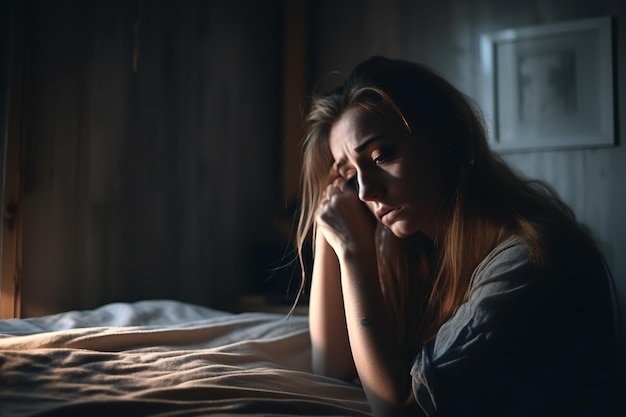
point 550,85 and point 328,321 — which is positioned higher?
point 550,85

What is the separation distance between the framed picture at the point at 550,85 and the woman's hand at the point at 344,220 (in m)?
1.14

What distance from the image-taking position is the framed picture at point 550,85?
84.7 inches

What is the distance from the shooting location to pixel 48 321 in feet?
3.68

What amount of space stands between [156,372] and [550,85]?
1904mm

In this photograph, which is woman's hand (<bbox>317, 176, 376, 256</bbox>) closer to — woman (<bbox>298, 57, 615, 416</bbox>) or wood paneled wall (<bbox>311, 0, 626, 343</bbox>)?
woman (<bbox>298, 57, 615, 416</bbox>)

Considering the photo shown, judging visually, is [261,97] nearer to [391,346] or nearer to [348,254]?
[348,254]

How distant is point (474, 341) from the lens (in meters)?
0.79

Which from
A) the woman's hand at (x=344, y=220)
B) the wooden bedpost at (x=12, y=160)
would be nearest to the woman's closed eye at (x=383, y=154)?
the woman's hand at (x=344, y=220)

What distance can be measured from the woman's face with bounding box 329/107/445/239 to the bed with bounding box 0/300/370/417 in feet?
1.05

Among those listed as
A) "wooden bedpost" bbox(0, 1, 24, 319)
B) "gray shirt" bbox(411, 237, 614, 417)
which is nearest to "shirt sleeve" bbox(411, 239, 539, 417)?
"gray shirt" bbox(411, 237, 614, 417)

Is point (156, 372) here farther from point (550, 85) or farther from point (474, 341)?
point (550, 85)

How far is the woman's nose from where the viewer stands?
109 cm

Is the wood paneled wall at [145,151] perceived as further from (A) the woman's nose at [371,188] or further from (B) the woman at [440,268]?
(A) the woman's nose at [371,188]

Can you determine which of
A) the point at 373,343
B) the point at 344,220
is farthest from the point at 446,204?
the point at 373,343
